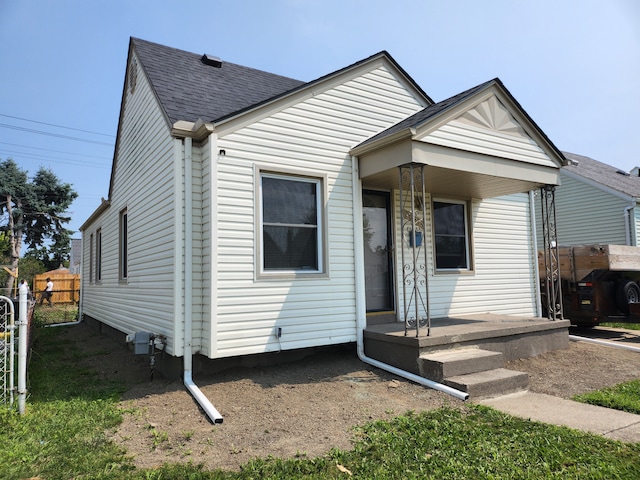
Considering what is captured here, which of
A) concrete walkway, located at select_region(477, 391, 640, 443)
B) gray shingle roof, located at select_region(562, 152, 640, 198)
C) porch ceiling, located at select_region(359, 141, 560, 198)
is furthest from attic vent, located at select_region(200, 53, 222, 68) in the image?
gray shingle roof, located at select_region(562, 152, 640, 198)

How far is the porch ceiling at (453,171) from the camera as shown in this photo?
596 centimetres

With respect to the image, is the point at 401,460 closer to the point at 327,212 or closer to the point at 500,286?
the point at 327,212

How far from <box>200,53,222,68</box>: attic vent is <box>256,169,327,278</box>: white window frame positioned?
378 centimetres

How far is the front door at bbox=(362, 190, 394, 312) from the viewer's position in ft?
23.7

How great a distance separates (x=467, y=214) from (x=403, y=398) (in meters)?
4.79

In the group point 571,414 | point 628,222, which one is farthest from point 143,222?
point 628,222

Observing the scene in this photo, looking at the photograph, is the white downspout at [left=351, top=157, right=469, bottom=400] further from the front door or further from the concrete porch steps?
the concrete porch steps

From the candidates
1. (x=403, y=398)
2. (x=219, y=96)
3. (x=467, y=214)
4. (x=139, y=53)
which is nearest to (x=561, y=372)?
(x=403, y=398)

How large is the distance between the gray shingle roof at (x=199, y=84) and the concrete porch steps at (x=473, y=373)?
4.32 meters

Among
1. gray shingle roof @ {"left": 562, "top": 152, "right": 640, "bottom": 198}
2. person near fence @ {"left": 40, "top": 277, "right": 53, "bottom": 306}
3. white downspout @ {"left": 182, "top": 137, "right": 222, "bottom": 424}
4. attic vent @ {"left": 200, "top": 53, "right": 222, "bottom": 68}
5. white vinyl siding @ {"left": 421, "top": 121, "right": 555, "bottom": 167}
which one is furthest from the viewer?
person near fence @ {"left": 40, "top": 277, "right": 53, "bottom": 306}

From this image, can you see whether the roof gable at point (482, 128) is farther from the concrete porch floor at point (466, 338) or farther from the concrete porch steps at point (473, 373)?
the concrete porch steps at point (473, 373)

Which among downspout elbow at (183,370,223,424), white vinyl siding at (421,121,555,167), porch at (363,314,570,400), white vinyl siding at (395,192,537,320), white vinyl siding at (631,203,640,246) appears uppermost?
white vinyl siding at (421,121,555,167)

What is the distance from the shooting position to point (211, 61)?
8398mm

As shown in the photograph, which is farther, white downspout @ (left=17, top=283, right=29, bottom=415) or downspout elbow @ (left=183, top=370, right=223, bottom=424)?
white downspout @ (left=17, top=283, right=29, bottom=415)
